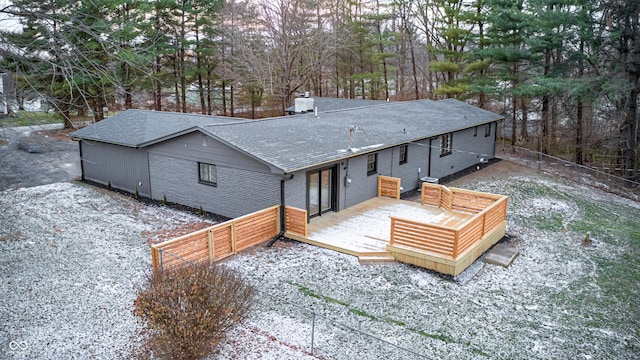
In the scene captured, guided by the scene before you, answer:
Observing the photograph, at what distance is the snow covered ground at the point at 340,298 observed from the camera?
8.15 m

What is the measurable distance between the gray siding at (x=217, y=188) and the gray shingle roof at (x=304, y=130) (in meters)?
0.84

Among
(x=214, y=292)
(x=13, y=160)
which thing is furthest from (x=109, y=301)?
(x=13, y=160)

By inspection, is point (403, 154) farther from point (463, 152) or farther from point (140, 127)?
point (140, 127)

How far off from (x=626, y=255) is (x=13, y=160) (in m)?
26.1

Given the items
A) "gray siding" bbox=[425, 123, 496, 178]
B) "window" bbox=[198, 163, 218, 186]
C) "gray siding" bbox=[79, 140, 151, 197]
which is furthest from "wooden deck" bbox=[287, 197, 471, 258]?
"gray siding" bbox=[79, 140, 151, 197]

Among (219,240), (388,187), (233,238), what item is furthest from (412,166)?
(219,240)

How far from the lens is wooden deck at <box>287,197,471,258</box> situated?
12.2 metres

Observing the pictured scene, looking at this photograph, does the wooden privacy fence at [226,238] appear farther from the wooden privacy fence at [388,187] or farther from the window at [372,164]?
the wooden privacy fence at [388,187]

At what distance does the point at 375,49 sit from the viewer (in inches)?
1687

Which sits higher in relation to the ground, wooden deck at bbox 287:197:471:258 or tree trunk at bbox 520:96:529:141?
tree trunk at bbox 520:96:529:141

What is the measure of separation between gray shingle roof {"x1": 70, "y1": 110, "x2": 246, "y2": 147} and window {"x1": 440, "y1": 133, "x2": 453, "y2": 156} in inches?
346

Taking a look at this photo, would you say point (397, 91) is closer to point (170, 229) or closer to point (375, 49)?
point (375, 49)

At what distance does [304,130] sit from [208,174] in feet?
12.4

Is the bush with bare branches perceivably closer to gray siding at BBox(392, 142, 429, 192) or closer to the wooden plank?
the wooden plank
